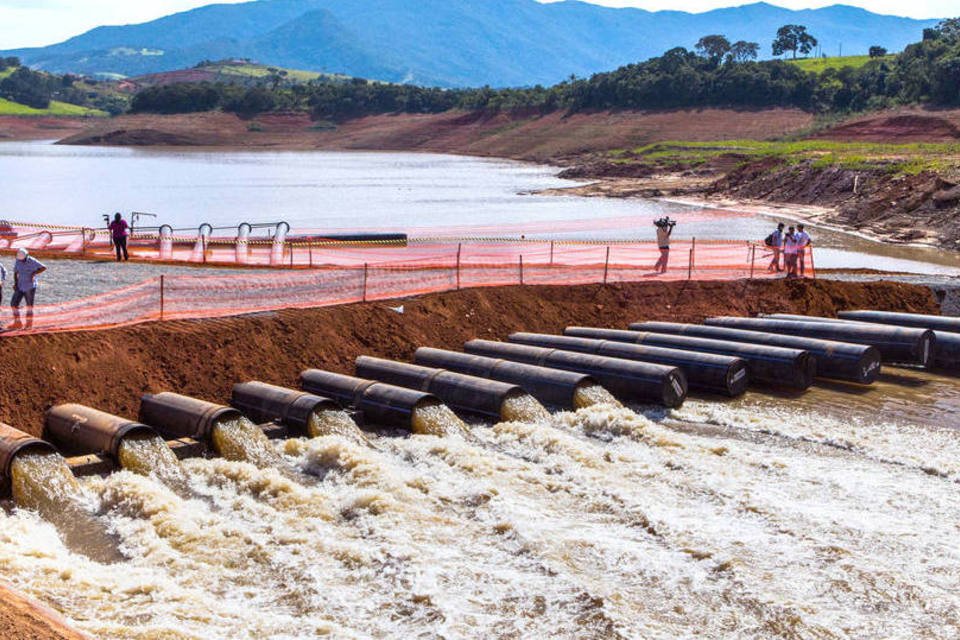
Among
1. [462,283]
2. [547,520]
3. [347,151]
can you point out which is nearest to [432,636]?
[547,520]

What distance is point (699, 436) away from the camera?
17.3m

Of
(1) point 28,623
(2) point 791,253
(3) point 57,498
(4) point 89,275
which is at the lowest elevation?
(3) point 57,498

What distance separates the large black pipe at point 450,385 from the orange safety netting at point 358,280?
3.38 metres

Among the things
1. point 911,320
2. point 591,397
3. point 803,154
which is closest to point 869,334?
point 911,320

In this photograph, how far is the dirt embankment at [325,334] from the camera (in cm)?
1714

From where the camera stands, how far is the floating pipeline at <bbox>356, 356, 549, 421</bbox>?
17.5 m

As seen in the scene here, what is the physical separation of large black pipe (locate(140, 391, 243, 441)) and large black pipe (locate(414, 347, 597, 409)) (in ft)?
17.1

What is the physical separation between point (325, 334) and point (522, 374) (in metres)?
4.43

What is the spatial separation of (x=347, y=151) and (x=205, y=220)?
97.5 metres

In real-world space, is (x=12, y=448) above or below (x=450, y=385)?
below

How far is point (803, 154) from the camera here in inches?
3095

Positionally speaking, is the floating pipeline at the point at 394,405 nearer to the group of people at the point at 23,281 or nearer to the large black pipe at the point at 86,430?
the large black pipe at the point at 86,430

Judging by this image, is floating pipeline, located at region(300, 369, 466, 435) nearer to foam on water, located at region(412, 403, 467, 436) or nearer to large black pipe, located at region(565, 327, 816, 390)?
foam on water, located at region(412, 403, 467, 436)

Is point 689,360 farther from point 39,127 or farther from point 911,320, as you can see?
point 39,127
